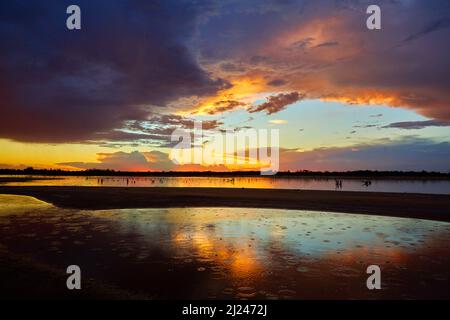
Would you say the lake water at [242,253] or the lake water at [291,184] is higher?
the lake water at [242,253]

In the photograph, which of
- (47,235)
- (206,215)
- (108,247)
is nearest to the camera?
(108,247)

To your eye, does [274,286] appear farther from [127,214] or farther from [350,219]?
[127,214]

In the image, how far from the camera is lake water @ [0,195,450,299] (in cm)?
932

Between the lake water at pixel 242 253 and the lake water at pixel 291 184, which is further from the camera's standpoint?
the lake water at pixel 291 184

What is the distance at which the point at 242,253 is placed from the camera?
519 inches

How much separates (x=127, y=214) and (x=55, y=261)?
43.9ft

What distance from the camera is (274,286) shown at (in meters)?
9.34

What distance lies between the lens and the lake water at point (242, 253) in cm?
932

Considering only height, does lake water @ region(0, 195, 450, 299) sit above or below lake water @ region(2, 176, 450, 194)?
above

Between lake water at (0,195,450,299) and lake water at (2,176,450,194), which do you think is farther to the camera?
lake water at (2,176,450,194)

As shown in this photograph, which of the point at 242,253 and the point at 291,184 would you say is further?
the point at 291,184
